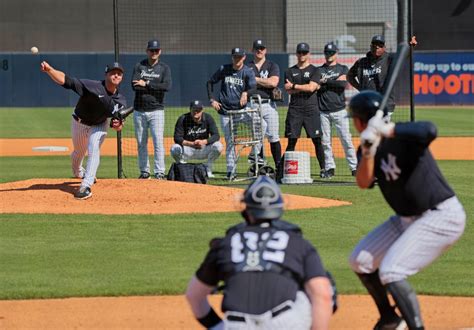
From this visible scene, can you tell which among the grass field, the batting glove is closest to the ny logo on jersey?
the batting glove

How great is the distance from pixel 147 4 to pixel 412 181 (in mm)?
19607

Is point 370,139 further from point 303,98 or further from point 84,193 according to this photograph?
point 303,98

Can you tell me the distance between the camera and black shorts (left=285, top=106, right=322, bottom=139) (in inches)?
636

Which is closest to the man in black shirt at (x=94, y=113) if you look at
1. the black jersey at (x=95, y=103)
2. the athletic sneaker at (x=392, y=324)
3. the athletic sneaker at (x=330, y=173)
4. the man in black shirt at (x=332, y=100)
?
the black jersey at (x=95, y=103)

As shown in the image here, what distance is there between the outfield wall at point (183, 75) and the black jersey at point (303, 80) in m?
18.5

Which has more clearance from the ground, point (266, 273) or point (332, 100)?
point (332, 100)

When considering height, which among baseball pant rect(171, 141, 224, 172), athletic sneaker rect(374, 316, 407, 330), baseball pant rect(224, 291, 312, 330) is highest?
baseball pant rect(224, 291, 312, 330)

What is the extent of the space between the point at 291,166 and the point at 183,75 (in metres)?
20.6

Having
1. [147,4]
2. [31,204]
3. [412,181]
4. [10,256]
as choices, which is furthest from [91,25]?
[412,181]

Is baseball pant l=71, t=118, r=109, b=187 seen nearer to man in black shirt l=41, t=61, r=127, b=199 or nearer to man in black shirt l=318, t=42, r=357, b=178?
man in black shirt l=41, t=61, r=127, b=199

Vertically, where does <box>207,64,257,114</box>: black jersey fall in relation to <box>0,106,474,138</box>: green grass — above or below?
above

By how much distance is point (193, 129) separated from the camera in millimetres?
16062

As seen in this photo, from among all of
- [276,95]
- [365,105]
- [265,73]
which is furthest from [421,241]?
[265,73]

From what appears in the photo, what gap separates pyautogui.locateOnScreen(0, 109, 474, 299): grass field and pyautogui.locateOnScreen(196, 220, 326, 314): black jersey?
3.76 metres
